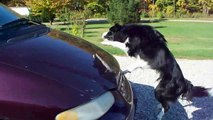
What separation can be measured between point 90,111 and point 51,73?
1.30 ft

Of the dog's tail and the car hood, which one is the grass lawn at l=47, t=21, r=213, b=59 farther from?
the car hood

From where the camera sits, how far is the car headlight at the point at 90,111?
2727 millimetres

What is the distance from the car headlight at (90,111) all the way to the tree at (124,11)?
26.4 metres

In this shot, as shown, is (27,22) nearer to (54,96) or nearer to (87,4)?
(54,96)

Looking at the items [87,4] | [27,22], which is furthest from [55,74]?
[87,4]

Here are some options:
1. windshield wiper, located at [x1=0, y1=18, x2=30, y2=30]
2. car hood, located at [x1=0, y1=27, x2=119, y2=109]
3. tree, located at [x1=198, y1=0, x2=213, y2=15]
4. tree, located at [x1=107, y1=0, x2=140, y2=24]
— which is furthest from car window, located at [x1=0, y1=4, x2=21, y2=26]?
tree, located at [x1=198, y1=0, x2=213, y2=15]

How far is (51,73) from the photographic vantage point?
9.64 ft

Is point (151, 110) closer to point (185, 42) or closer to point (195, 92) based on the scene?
point (195, 92)

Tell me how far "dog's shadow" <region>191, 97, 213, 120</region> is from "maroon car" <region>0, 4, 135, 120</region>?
2293 mm

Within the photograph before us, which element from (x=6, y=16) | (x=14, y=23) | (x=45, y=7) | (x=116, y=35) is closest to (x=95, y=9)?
(x=45, y=7)

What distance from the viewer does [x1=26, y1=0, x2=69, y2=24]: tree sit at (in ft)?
117

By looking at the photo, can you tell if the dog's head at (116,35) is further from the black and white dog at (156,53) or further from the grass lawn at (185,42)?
the grass lawn at (185,42)

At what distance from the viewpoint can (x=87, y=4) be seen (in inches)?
1730

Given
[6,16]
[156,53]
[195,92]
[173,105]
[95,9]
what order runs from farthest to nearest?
1. [95,9]
2. [173,105]
3. [195,92]
4. [156,53]
5. [6,16]
